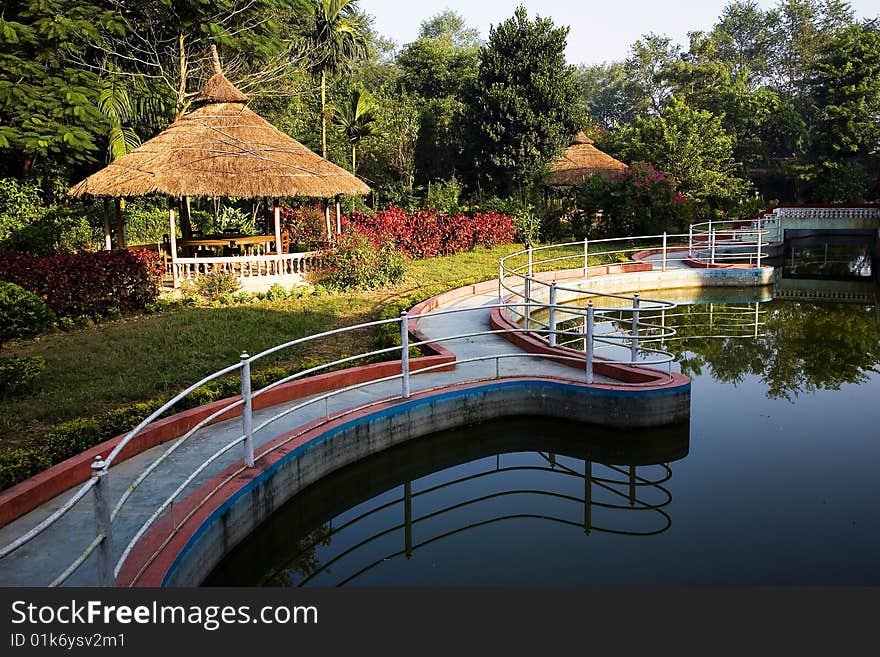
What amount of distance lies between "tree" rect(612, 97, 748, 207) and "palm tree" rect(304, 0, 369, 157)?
1251 centimetres

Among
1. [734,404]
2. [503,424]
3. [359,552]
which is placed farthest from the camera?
[734,404]

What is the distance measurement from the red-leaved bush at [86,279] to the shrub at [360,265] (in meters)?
3.96

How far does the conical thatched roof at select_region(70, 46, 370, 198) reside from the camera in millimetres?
15844

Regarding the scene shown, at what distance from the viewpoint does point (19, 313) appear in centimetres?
1088

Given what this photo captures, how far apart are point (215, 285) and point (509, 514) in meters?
10.3

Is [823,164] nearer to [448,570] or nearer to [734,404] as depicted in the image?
[734,404]

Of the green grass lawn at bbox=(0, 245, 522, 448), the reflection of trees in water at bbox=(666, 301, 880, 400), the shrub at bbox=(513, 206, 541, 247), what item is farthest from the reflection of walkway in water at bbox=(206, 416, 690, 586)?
the shrub at bbox=(513, 206, 541, 247)

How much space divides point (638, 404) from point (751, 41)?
64.5 metres

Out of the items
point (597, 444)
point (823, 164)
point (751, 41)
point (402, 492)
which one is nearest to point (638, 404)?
point (597, 444)

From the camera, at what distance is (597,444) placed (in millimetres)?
8125

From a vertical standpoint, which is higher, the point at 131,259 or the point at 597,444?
the point at 131,259

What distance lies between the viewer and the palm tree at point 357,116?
90.9 ft

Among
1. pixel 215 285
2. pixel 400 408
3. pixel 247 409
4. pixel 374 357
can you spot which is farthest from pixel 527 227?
pixel 247 409

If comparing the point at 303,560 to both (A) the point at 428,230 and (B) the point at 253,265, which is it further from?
(A) the point at 428,230
